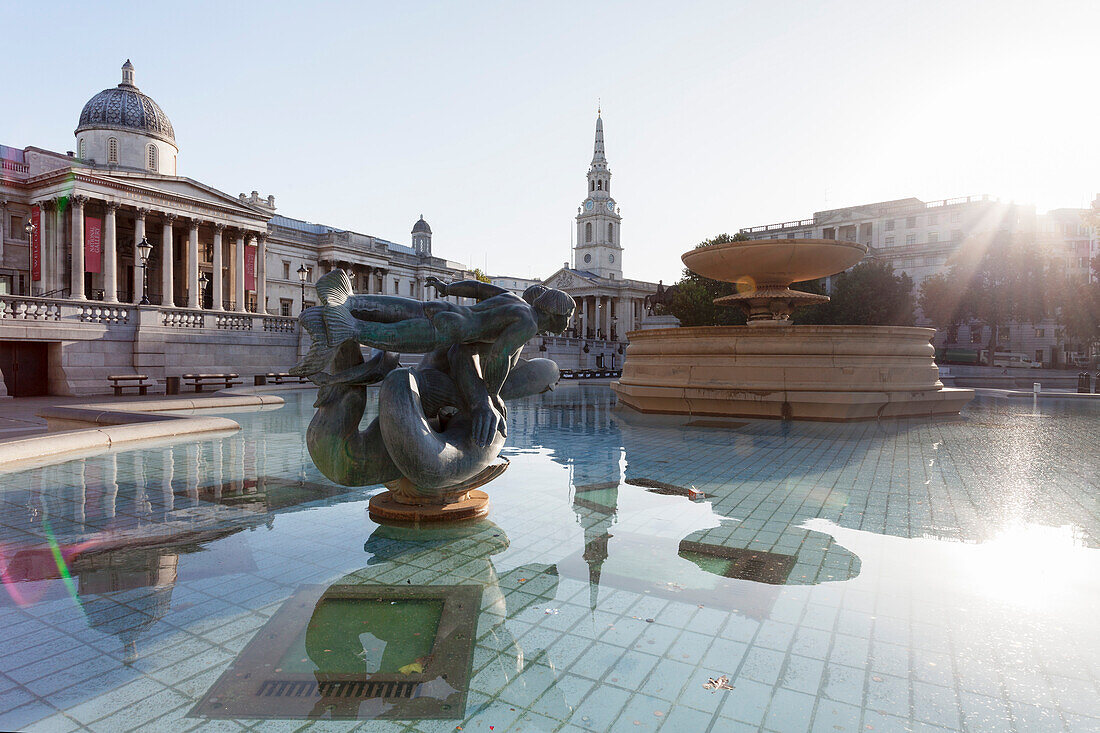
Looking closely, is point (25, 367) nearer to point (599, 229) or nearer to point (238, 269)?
point (238, 269)

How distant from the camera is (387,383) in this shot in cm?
407

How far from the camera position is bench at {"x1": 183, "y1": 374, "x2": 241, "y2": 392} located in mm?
20797

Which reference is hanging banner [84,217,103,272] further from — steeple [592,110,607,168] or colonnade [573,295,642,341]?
steeple [592,110,607,168]

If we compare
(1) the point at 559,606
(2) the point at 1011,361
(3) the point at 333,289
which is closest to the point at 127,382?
(3) the point at 333,289

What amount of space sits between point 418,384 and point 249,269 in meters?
48.1

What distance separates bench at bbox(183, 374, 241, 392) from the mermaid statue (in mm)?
18915

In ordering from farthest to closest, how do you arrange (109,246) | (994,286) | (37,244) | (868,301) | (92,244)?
(868,301), (994,286), (109,246), (92,244), (37,244)

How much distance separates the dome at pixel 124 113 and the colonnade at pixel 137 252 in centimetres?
732

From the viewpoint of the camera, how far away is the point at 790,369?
12.4 m

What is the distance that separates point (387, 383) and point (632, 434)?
272 inches

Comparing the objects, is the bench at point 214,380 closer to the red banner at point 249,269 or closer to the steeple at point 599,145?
the red banner at point 249,269

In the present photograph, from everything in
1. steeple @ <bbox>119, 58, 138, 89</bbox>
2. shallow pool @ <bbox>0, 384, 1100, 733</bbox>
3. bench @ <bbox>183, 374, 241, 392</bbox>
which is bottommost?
shallow pool @ <bbox>0, 384, 1100, 733</bbox>

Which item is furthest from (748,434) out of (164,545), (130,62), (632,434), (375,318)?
(130,62)

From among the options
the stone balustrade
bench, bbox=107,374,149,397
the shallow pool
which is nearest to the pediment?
the stone balustrade
